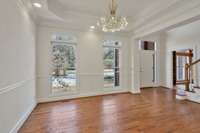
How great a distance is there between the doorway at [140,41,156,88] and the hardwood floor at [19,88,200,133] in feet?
11.1

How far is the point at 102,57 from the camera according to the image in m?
5.48

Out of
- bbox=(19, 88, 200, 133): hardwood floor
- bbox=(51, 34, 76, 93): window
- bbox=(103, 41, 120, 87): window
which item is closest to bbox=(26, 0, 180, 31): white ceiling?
bbox=(51, 34, 76, 93): window

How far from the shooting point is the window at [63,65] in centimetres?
475

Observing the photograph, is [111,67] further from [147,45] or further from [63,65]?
[147,45]

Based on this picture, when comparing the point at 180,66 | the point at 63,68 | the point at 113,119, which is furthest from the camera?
the point at 180,66

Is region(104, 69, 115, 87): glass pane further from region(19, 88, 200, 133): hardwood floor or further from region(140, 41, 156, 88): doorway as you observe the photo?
region(140, 41, 156, 88): doorway

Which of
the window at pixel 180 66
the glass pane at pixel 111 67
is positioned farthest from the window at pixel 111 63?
the window at pixel 180 66

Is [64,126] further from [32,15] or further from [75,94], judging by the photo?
[32,15]

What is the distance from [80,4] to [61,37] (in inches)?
57.8

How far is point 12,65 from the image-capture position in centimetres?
229

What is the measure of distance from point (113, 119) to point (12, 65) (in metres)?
2.43

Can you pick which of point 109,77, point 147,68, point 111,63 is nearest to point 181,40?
point 147,68

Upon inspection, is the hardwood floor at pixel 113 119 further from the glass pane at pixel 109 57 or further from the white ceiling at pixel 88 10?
the white ceiling at pixel 88 10

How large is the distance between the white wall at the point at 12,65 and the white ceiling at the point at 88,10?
2.97 ft
